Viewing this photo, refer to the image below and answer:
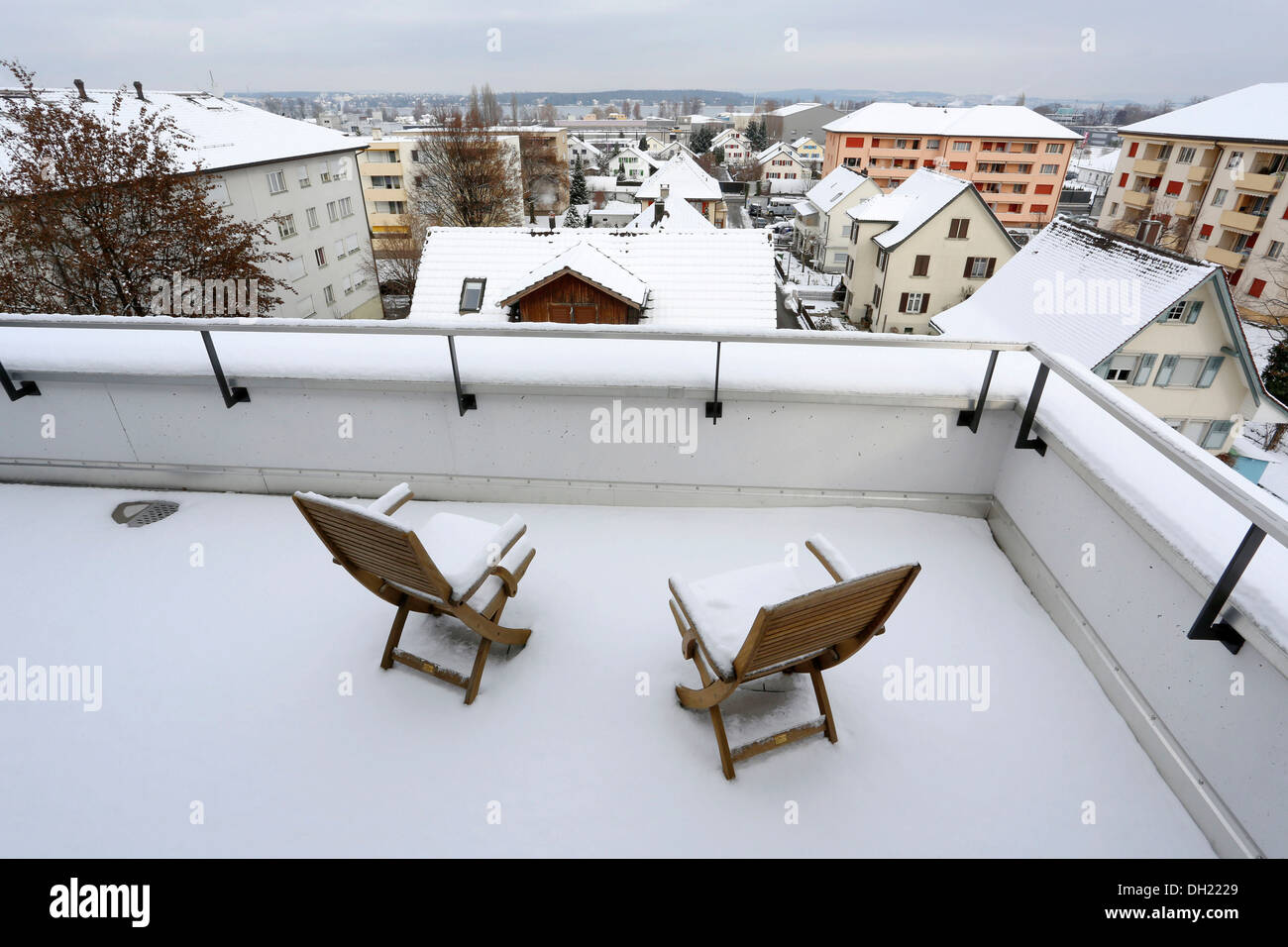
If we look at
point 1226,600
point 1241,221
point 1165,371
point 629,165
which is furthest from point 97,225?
point 629,165

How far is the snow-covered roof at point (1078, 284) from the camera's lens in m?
13.5

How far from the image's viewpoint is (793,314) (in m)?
29.1

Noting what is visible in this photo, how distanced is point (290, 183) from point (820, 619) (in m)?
26.8

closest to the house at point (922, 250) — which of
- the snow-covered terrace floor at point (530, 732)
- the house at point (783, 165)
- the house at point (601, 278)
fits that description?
the house at point (601, 278)

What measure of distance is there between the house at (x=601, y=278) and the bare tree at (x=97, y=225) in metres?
3.88

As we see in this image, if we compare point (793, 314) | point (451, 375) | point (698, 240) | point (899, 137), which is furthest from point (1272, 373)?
point (899, 137)

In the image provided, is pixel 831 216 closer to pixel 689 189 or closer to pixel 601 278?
pixel 689 189

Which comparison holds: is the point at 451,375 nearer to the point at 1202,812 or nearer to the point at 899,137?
the point at 1202,812

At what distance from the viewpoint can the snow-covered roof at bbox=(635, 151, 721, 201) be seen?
34281 mm

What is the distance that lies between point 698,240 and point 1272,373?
63.5 feet

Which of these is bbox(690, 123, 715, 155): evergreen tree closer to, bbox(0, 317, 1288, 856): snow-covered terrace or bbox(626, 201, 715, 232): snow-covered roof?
bbox(626, 201, 715, 232): snow-covered roof

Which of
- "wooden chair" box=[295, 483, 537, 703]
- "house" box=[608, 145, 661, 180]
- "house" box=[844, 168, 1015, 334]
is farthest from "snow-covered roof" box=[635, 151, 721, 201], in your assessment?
"wooden chair" box=[295, 483, 537, 703]

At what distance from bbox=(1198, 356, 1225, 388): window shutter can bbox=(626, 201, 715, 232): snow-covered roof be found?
1388 centimetres
